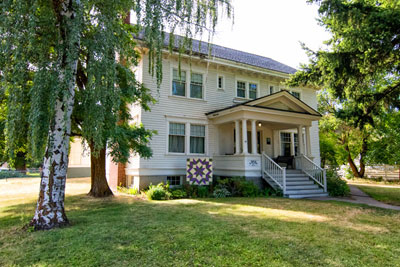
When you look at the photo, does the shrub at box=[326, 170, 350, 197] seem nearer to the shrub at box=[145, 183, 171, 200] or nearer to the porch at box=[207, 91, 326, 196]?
the porch at box=[207, 91, 326, 196]

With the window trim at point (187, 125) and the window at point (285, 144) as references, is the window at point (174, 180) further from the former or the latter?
the window at point (285, 144)

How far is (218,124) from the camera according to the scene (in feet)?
44.6

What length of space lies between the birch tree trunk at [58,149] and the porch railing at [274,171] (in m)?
8.55

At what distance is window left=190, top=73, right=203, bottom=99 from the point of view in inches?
526

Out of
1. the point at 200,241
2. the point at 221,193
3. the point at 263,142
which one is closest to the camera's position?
the point at 200,241

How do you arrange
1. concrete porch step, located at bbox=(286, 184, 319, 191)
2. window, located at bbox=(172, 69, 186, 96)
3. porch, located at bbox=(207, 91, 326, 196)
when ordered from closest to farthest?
concrete porch step, located at bbox=(286, 184, 319, 191)
porch, located at bbox=(207, 91, 326, 196)
window, located at bbox=(172, 69, 186, 96)

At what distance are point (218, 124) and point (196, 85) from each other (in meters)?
2.39

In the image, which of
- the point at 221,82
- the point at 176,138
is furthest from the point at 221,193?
the point at 221,82

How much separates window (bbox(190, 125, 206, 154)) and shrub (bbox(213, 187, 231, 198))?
2.72 meters

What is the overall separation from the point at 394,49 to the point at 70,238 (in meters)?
10.7

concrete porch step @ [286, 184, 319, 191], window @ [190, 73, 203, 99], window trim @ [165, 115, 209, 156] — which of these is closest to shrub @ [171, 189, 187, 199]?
window trim @ [165, 115, 209, 156]

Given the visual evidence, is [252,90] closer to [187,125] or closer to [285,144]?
[285,144]

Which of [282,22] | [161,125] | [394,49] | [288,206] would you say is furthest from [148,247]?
[394,49]

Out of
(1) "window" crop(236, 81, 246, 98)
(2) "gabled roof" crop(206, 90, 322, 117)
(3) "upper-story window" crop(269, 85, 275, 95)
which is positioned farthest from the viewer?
(3) "upper-story window" crop(269, 85, 275, 95)
